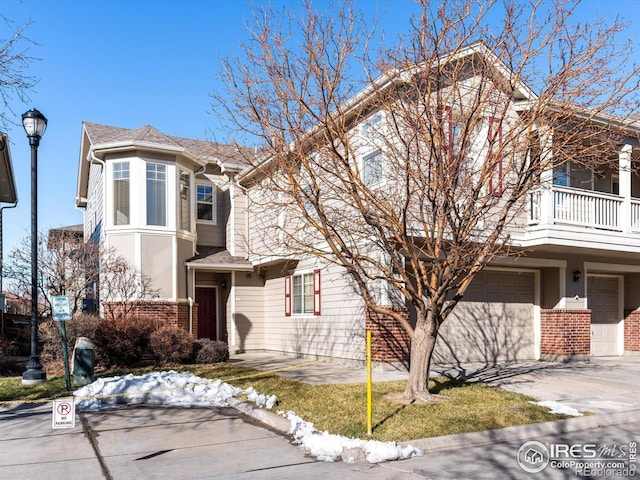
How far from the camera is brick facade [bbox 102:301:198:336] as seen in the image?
1631 cm

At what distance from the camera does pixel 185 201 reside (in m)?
18.8

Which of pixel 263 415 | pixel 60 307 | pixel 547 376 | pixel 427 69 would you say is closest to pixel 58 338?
pixel 60 307

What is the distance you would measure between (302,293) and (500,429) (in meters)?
9.79

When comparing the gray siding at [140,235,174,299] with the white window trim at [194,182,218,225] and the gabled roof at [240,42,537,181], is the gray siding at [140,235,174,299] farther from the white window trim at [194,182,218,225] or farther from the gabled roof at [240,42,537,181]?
A: the gabled roof at [240,42,537,181]

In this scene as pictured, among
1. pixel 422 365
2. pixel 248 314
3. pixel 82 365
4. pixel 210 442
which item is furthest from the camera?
pixel 248 314

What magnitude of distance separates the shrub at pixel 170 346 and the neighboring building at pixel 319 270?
266 cm

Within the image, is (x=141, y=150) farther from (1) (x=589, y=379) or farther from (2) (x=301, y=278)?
(1) (x=589, y=379)

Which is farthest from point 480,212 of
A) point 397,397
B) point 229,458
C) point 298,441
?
point 229,458

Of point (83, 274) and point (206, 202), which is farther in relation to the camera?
point (206, 202)

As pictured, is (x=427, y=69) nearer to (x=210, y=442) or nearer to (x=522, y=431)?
(x=522, y=431)

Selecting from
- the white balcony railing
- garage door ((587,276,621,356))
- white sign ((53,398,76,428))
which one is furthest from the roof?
white sign ((53,398,76,428))

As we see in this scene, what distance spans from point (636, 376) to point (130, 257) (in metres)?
13.6

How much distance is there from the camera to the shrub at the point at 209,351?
48.4ft

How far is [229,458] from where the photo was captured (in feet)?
21.5
